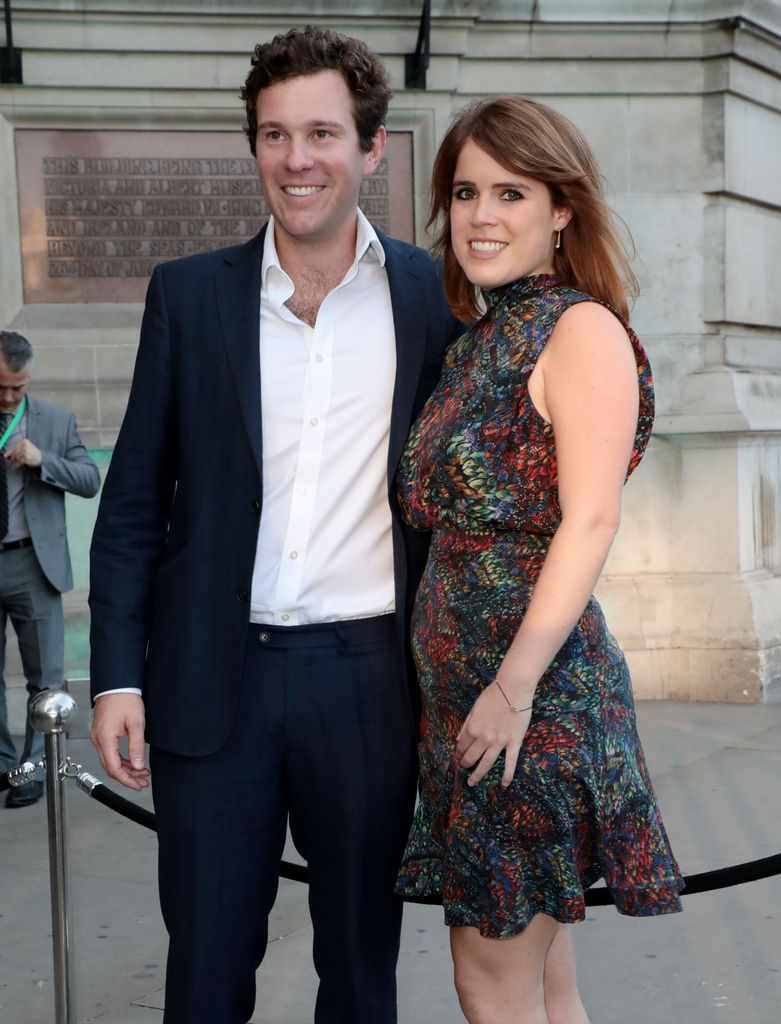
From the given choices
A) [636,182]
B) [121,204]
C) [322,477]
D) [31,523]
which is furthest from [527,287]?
[636,182]

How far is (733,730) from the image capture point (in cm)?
708

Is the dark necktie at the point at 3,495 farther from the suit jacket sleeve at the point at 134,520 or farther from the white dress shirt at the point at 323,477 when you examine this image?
the white dress shirt at the point at 323,477

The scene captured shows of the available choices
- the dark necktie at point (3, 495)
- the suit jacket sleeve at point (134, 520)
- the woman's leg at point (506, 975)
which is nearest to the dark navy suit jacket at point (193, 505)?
the suit jacket sleeve at point (134, 520)

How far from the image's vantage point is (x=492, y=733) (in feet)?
7.73

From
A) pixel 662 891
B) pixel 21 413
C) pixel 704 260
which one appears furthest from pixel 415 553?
pixel 704 260

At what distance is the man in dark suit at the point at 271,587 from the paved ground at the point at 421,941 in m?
0.92

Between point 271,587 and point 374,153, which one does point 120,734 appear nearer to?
point 271,587

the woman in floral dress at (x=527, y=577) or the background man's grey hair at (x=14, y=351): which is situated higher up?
the background man's grey hair at (x=14, y=351)

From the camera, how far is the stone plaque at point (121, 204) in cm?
736

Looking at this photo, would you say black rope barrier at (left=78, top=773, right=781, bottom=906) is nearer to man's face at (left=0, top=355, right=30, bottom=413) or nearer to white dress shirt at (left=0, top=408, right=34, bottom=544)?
white dress shirt at (left=0, top=408, right=34, bottom=544)

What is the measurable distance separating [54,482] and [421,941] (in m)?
2.81

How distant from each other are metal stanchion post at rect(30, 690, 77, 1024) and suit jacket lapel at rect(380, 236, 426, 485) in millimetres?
1154

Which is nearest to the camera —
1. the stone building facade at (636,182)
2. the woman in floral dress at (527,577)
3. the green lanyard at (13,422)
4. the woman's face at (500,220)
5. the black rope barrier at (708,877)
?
the woman in floral dress at (527,577)

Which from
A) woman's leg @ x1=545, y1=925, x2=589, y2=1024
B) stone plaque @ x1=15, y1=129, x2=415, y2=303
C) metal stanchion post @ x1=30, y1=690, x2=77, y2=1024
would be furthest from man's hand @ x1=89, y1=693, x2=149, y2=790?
stone plaque @ x1=15, y1=129, x2=415, y2=303
